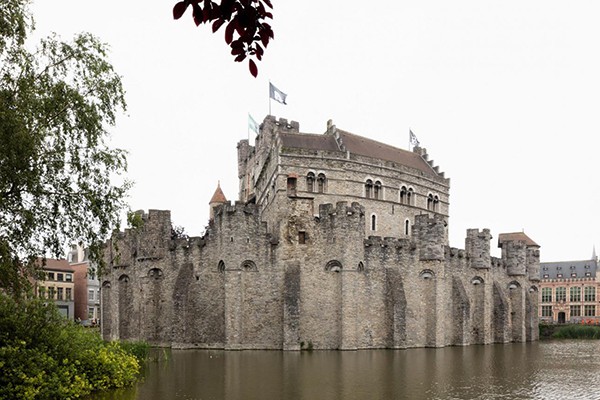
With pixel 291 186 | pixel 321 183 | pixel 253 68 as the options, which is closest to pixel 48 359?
pixel 253 68

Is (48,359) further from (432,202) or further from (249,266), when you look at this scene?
(432,202)

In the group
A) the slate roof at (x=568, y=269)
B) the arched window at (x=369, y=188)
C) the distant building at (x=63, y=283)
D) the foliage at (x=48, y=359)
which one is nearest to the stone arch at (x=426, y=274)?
the arched window at (x=369, y=188)

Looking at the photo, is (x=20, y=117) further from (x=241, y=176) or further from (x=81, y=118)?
(x=241, y=176)

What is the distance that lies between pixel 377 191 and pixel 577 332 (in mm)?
21653

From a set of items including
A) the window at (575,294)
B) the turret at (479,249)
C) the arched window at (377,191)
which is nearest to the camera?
the turret at (479,249)

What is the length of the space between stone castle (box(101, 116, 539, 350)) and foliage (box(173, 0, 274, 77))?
30.1m

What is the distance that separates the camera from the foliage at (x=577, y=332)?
52.6 m

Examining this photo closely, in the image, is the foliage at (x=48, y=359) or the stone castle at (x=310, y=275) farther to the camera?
the stone castle at (x=310, y=275)

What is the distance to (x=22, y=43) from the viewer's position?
645 inches

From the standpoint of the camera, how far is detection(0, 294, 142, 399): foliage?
50.6ft

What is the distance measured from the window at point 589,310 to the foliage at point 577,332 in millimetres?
33373

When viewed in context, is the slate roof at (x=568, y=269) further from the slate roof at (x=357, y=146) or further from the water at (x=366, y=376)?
the water at (x=366, y=376)

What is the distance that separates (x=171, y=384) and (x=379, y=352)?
15468 mm

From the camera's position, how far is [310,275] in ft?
117
